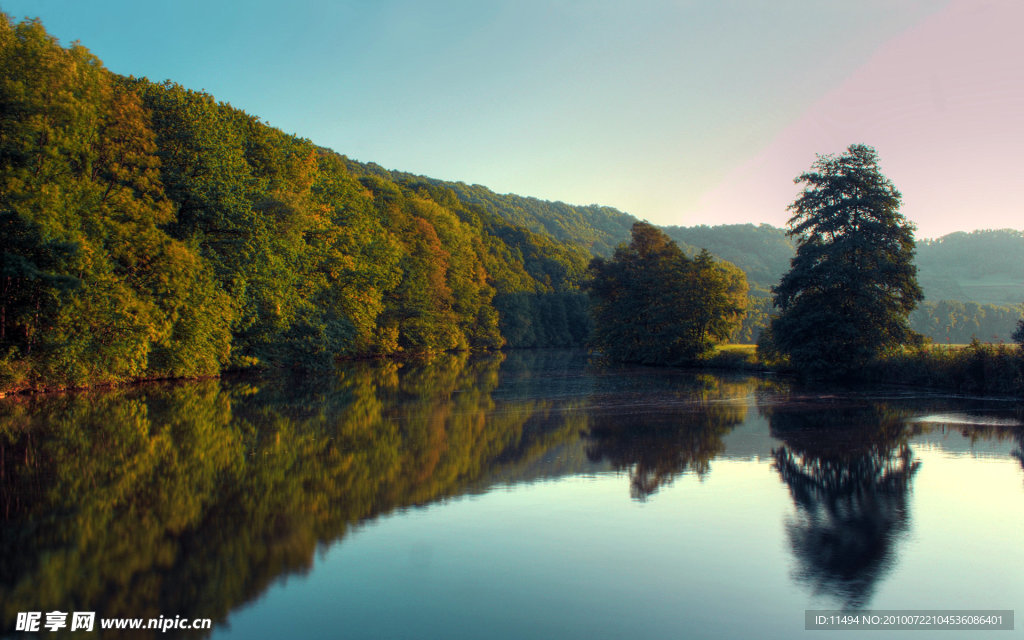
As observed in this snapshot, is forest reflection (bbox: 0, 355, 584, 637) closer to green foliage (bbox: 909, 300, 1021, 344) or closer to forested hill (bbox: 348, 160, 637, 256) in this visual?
green foliage (bbox: 909, 300, 1021, 344)

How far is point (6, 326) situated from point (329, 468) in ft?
59.5

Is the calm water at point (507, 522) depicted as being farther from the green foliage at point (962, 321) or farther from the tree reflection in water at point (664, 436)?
the green foliage at point (962, 321)

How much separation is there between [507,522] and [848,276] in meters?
28.4

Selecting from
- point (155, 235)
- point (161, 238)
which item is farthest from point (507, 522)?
point (161, 238)

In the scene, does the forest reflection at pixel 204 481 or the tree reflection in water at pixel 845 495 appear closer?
the forest reflection at pixel 204 481

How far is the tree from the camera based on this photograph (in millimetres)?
31094

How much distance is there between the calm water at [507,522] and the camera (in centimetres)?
603

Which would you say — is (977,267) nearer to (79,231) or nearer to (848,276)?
(848,276)

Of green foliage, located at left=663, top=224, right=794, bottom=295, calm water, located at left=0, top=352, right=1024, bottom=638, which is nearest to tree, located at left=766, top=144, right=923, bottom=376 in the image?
calm water, located at left=0, top=352, right=1024, bottom=638

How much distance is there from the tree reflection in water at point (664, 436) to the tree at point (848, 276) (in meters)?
9.11

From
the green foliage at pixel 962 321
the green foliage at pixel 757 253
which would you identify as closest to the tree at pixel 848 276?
the green foliage at pixel 962 321

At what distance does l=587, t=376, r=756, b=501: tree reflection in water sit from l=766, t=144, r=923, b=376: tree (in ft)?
29.9

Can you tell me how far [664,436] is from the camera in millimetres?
15422

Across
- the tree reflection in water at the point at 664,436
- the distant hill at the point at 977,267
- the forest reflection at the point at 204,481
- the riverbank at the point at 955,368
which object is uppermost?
the distant hill at the point at 977,267
